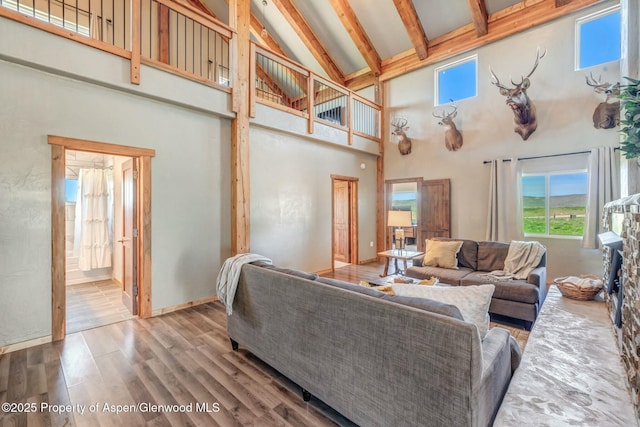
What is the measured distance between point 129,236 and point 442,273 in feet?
14.0

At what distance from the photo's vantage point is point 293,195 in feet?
17.3

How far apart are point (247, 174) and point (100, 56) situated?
214cm

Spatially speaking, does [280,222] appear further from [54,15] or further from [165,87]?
[54,15]

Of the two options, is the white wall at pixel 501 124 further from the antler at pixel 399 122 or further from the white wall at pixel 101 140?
the white wall at pixel 101 140

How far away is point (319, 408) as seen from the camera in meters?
1.94

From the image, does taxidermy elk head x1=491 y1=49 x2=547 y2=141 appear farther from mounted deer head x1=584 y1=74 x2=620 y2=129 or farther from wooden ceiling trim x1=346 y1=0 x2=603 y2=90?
mounted deer head x1=584 y1=74 x2=620 y2=129

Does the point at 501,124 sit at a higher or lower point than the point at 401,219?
higher

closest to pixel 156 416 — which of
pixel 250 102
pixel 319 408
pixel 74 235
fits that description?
pixel 319 408

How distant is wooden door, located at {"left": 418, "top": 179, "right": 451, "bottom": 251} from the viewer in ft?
19.6

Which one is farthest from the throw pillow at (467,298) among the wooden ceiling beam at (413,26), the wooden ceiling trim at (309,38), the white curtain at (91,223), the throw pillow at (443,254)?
the wooden ceiling trim at (309,38)

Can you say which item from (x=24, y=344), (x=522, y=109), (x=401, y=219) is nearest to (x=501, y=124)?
(x=522, y=109)

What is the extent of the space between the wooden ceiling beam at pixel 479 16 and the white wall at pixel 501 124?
33 centimetres

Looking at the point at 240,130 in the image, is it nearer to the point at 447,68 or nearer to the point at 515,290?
the point at 515,290

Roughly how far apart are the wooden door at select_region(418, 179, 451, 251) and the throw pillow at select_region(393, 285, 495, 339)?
4639 millimetres
